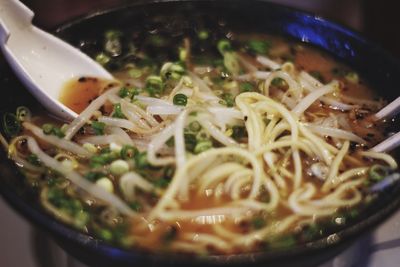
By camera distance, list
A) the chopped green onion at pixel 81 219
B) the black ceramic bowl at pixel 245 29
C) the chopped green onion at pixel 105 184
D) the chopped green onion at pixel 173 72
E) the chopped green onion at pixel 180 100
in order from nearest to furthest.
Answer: the black ceramic bowl at pixel 245 29 < the chopped green onion at pixel 81 219 < the chopped green onion at pixel 105 184 < the chopped green onion at pixel 180 100 < the chopped green onion at pixel 173 72

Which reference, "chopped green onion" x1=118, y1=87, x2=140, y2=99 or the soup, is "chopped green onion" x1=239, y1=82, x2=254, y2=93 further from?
"chopped green onion" x1=118, y1=87, x2=140, y2=99

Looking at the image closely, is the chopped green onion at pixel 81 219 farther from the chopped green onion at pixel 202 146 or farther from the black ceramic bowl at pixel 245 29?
the chopped green onion at pixel 202 146

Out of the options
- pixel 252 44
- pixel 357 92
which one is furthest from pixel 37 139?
pixel 357 92

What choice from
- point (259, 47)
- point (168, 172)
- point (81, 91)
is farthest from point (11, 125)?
point (259, 47)

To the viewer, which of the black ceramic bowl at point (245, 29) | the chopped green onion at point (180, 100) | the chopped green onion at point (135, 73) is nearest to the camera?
the black ceramic bowl at point (245, 29)

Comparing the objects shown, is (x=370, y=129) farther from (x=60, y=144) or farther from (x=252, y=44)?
(x=60, y=144)

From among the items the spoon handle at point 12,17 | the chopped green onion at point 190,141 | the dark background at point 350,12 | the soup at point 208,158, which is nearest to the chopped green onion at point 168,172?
the soup at point 208,158

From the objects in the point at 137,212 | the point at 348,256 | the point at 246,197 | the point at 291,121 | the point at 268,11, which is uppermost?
the point at 268,11
